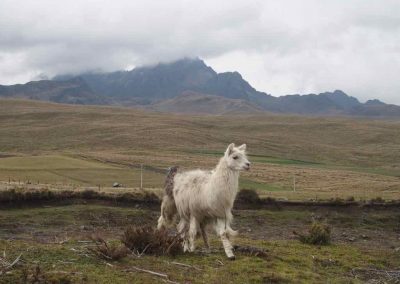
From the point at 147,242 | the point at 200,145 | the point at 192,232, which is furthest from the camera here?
the point at 200,145

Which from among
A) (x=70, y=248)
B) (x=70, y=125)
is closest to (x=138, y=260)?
(x=70, y=248)

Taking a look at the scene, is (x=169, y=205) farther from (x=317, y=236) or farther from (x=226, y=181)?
(x=317, y=236)

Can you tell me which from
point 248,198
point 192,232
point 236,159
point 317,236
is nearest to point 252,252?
point 192,232

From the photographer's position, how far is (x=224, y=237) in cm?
1294

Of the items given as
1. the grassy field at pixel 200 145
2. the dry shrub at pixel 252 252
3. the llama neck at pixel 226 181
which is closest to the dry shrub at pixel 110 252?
the llama neck at pixel 226 181

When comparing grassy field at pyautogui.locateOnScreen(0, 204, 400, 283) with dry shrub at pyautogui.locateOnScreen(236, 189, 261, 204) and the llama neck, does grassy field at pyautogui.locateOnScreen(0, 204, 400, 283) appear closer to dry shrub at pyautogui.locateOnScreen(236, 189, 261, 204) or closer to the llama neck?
the llama neck

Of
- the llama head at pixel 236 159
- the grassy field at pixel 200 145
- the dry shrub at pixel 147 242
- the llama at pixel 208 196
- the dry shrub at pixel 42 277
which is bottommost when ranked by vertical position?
the grassy field at pixel 200 145

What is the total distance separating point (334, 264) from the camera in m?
13.9

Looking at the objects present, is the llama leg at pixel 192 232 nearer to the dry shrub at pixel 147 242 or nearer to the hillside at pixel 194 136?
the dry shrub at pixel 147 242

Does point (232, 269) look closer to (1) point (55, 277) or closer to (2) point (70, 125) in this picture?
(1) point (55, 277)

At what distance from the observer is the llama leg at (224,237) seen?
12795 millimetres

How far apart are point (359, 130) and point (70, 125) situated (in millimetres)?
85558

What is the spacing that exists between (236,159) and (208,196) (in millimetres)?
1094

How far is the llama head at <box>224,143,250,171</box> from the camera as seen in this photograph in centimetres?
1301
